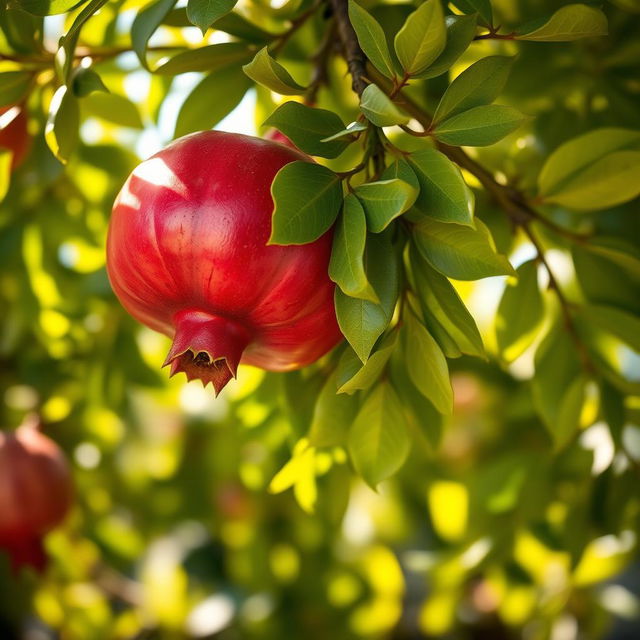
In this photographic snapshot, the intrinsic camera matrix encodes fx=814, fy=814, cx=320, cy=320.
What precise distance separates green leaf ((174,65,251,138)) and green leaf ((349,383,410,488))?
0.27 metres

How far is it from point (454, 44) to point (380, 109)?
106mm

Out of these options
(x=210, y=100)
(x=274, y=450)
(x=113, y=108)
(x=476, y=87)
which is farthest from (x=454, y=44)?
(x=274, y=450)

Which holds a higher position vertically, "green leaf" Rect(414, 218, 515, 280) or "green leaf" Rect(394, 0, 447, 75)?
"green leaf" Rect(394, 0, 447, 75)

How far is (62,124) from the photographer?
22.9 inches

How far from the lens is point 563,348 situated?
0.75m

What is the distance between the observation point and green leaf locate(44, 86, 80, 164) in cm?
57

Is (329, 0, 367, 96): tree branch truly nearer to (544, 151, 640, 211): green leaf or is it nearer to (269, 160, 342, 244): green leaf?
(269, 160, 342, 244): green leaf

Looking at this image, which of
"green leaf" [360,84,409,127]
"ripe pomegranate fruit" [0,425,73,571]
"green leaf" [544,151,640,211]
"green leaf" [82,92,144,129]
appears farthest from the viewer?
"ripe pomegranate fruit" [0,425,73,571]

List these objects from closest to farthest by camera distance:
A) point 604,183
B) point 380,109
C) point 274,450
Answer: point 380,109
point 604,183
point 274,450

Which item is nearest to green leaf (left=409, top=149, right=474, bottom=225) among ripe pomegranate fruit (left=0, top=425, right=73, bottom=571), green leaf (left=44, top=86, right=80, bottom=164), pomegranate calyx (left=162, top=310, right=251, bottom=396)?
pomegranate calyx (left=162, top=310, right=251, bottom=396)

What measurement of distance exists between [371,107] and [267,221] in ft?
0.32

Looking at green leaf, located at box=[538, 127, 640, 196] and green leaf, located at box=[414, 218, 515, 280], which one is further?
green leaf, located at box=[538, 127, 640, 196]

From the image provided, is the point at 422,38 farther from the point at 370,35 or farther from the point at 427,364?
the point at 427,364

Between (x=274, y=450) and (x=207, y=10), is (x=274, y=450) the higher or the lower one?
the lower one
